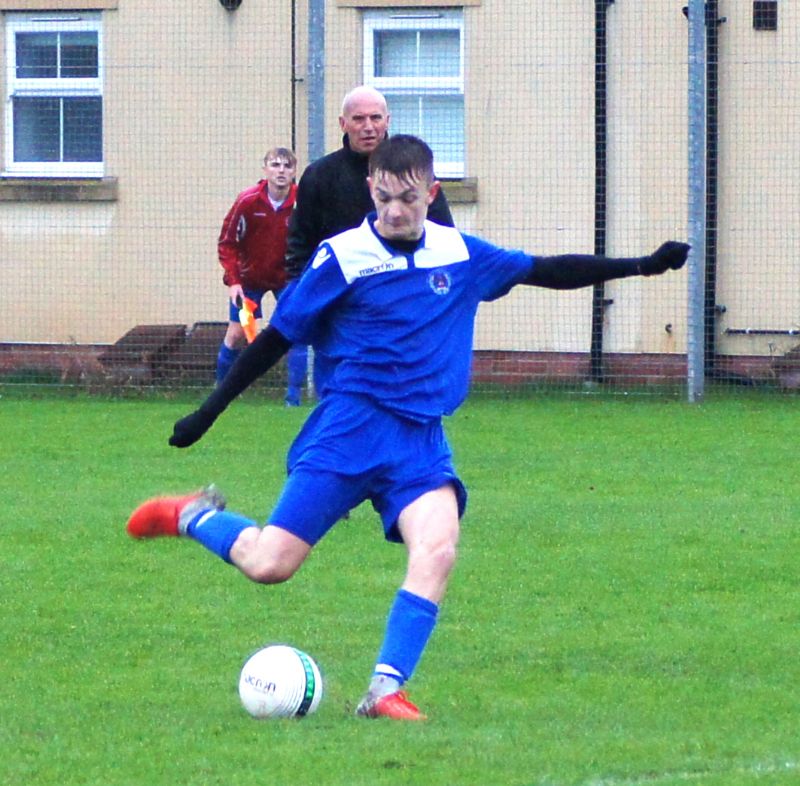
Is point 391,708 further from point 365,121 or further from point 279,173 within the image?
point 279,173

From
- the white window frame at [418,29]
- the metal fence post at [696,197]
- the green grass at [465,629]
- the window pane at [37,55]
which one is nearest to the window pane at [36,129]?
the window pane at [37,55]

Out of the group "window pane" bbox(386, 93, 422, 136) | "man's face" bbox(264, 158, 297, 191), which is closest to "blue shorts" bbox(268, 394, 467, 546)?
"man's face" bbox(264, 158, 297, 191)

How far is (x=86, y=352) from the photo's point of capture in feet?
55.5

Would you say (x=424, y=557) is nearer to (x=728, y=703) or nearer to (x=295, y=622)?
(x=728, y=703)

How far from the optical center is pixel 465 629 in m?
6.68

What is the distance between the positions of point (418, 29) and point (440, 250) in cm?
1140

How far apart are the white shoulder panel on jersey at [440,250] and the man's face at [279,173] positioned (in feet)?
26.7

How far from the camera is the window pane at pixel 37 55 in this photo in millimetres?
17125

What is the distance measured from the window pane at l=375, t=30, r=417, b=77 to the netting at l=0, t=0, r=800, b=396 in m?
0.02

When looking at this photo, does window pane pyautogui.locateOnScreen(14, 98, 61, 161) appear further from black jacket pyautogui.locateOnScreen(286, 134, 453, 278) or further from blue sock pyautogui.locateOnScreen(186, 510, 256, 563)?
blue sock pyautogui.locateOnScreen(186, 510, 256, 563)

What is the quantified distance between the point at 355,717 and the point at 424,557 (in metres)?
0.51

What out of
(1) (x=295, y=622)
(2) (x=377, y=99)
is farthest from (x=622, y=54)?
(1) (x=295, y=622)

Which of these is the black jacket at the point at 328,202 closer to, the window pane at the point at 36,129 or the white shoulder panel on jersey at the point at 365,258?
the white shoulder panel on jersey at the point at 365,258

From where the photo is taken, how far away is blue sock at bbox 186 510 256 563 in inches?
221
